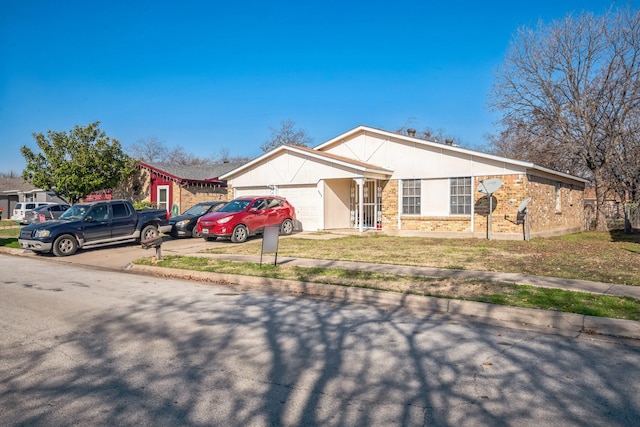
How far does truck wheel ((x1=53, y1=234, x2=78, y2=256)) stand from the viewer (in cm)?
1501

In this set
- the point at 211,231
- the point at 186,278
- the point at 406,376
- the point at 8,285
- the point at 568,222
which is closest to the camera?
the point at 406,376

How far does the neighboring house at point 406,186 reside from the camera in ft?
58.1

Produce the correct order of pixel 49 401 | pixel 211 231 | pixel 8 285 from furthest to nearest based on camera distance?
pixel 211 231 → pixel 8 285 → pixel 49 401

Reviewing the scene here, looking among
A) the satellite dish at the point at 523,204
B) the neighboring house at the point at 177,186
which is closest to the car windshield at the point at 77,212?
the neighboring house at the point at 177,186

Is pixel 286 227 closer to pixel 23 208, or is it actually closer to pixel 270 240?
pixel 270 240

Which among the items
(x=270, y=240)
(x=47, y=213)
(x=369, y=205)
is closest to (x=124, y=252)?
(x=270, y=240)

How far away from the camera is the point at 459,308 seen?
7207mm

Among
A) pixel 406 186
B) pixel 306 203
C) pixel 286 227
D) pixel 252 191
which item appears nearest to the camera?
pixel 286 227

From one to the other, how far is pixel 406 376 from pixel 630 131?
25.8m

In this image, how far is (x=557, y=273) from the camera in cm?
980

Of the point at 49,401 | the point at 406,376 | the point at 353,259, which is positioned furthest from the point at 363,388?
the point at 353,259

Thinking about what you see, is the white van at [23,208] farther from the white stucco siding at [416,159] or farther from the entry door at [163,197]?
the white stucco siding at [416,159]

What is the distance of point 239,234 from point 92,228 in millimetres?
4886

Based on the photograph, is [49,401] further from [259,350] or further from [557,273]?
[557,273]
